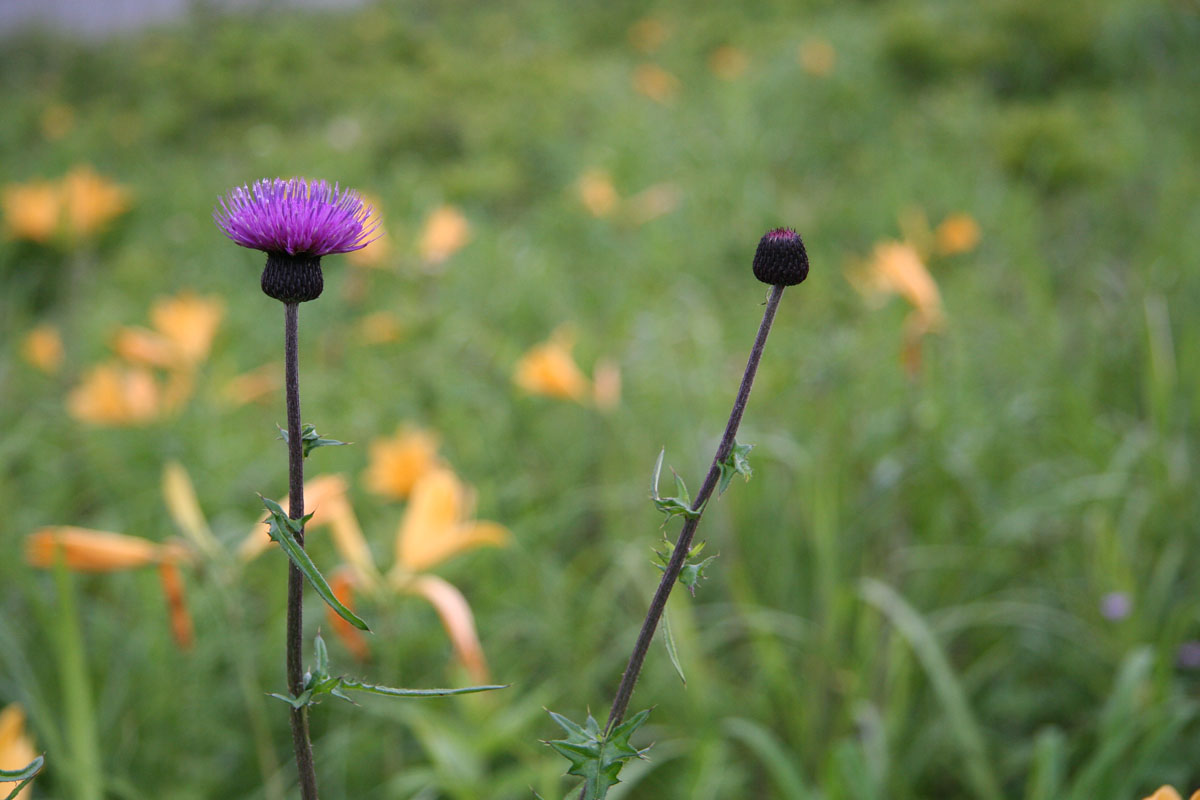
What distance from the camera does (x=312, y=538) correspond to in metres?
1.59

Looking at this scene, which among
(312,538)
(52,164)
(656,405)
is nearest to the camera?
(312,538)

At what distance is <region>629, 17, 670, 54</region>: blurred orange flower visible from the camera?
4867 mm

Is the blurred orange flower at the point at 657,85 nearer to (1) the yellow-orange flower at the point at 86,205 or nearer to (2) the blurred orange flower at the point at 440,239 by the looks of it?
(2) the blurred orange flower at the point at 440,239

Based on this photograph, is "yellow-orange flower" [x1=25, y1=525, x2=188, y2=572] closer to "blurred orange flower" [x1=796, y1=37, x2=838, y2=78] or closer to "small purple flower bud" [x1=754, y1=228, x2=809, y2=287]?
"small purple flower bud" [x1=754, y1=228, x2=809, y2=287]

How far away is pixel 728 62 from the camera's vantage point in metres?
4.21

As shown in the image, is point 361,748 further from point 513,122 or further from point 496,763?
point 513,122

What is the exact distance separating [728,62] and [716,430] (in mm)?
3075

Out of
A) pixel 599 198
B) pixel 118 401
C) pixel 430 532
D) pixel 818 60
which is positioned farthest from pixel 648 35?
pixel 430 532

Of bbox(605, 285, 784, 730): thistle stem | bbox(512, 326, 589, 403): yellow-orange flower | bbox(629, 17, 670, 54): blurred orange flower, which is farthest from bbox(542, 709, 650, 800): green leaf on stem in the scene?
bbox(629, 17, 670, 54): blurred orange flower

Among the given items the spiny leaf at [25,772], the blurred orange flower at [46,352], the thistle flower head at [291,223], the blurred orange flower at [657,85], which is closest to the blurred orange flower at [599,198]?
the blurred orange flower at [657,85]

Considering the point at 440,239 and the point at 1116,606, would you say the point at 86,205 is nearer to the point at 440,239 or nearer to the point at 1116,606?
the point at 440,239

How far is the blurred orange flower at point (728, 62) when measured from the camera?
159 inches

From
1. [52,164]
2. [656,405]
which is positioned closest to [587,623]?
[656,405]

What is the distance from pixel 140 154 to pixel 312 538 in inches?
134
